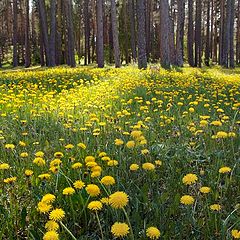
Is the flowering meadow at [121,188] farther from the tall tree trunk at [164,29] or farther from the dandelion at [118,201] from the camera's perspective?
the tall tree trunk at [164,29]

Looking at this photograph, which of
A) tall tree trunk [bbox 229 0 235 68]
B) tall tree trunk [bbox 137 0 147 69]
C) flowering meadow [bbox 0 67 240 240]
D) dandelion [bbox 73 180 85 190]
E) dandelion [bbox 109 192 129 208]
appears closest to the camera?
dandelion [bbox 109 192 129 208]

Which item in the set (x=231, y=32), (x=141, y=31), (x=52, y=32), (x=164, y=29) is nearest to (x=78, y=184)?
(x=141, y=31)

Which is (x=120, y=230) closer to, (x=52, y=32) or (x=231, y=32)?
(x=52, y=32)

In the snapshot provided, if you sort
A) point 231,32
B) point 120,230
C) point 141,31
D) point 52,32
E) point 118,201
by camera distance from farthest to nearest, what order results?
1. point 231,32
2. point 52,32
3. point 141,31
4. point 118,201
5. point 120,230

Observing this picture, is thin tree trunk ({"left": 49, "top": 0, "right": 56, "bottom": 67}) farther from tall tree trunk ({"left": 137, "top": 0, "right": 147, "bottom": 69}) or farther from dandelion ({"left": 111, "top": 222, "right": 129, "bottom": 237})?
dandelion ({"left": 111, "top": 222, "right": 129, "bottom": 237})

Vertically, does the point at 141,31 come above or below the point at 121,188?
above

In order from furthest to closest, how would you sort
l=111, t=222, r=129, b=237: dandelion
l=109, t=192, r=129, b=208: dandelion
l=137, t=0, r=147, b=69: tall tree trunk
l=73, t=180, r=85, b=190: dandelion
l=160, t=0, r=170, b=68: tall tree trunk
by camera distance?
l=160, t=0, r=170, b=68: tall tree trunk → l=137, t=0, r=147, b=69: tall tree trunk → l=73, t=180, r=85, b=190: dandelion → l=109, t=192, r=129, b=208: dandelion → l=111, t=222, r=129, b=237: dandelion

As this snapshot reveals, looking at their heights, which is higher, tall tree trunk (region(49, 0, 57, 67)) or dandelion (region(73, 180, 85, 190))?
tall tree trunk (region(49, 0, 57, 67))

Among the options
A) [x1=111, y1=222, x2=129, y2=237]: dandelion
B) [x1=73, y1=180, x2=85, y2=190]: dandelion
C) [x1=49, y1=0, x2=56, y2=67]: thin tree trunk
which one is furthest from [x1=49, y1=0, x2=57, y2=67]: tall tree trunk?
[x1=111, y1=222, x2=129, y2=237]: dandelion

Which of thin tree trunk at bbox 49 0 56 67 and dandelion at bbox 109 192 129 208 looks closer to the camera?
dandelion at bbox 109 192 129 208

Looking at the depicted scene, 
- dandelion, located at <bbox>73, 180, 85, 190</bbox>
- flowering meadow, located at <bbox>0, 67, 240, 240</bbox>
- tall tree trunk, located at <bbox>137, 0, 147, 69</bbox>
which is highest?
tall tree trunk, located at <bbox>137, 0, 147, 69</bbox>

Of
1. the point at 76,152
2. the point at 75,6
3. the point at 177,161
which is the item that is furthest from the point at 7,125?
the point at 75,6

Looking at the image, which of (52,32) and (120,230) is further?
(52,32)

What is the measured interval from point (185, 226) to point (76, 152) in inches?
62.1
